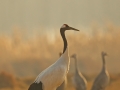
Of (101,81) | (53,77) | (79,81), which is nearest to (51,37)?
(79,81)

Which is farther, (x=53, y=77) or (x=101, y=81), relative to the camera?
(x=101, y=81)

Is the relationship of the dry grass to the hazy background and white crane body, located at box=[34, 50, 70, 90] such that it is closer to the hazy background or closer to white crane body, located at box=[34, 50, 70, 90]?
the hazy background

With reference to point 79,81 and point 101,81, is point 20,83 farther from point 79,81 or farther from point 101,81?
point 101,81

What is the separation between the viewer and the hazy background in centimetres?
432

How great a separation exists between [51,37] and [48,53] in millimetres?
Result: 183

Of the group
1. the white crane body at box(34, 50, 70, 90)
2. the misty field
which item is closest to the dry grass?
the misty field

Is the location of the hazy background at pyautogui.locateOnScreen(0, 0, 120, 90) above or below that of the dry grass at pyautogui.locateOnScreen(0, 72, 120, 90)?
above

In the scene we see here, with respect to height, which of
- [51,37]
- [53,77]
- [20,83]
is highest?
[51,37]

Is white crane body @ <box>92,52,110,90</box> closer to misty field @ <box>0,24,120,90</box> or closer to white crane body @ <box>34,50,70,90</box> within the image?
misty field @ <box>0,24,120,90</box>

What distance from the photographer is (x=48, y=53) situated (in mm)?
4355

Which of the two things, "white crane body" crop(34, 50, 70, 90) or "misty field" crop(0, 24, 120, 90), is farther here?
"misty field" crop(0, 24, 120, 90)

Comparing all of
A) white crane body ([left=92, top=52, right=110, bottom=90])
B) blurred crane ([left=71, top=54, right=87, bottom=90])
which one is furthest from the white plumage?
blurred crane ([left=71, top=54, right=87, bottom=90])

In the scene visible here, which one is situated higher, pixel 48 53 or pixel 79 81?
pixel 48 53

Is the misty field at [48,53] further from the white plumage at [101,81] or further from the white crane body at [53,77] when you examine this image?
the white crane body at [53,77]
